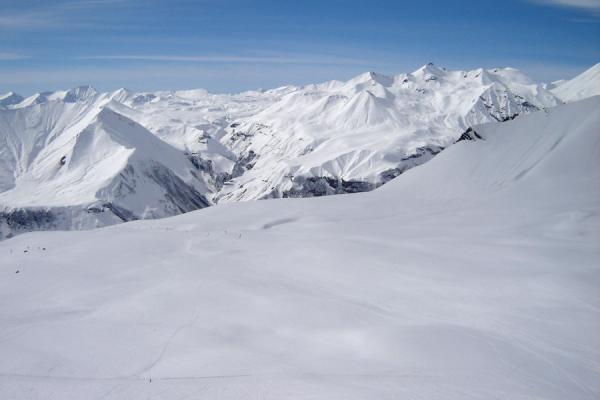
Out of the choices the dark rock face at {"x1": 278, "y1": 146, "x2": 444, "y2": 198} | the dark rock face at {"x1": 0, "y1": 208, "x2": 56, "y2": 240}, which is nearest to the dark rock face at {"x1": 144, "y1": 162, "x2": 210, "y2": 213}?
the dark rock face at {"x1": 278, "y1": 146, "x2": 444, "y2": 198}

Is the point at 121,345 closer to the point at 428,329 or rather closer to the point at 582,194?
the point at 428,329

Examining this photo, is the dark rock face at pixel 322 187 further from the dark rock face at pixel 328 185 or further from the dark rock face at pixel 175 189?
the dark rock face at pixel 175 189

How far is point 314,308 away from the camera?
1514 cm

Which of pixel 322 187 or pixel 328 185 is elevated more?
pixel 328 185

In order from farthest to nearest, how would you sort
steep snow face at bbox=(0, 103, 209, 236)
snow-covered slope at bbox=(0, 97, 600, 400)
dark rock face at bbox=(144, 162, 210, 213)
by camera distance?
1. dark rock face at bbox=(144, 162, 210, 213)
2. steep snow face at bbox=(0, 103, 209, 236)
3. snow-covered slope at bbox=(0, 97, 600, 400)

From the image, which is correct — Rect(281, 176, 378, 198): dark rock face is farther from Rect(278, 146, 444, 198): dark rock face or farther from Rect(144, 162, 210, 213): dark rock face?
Rect(144, 162, 210, 213): dark rock face

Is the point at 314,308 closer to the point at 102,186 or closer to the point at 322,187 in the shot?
the point at 102,186

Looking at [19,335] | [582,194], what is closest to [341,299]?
[19,335]

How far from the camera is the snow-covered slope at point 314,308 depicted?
1055 centimetres

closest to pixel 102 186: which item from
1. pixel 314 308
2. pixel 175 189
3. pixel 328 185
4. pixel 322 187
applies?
pixel 175 189

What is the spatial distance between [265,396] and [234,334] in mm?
3794

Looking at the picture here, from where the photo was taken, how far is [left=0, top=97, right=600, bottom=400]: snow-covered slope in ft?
34.6

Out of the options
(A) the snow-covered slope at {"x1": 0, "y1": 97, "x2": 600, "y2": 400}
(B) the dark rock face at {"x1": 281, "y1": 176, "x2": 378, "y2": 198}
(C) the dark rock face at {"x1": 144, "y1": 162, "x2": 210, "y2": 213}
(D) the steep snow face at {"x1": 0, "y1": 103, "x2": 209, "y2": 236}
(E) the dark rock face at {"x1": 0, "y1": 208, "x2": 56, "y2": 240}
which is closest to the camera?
(A) the snow-covered slope at {"x1": 0, "y1": 97, "x2": 600, "y2": 400}

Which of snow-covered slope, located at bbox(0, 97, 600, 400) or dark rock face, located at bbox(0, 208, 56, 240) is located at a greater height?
snow-covered slope, located at bbox(0, 97, 600, 400)
